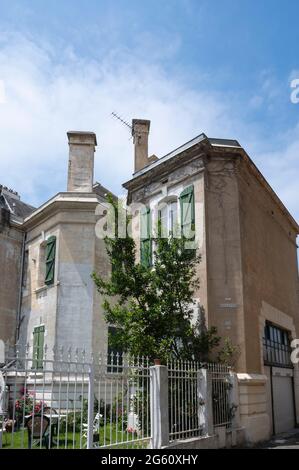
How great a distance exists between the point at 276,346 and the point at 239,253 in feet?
12.2

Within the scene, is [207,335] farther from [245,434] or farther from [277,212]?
[277,212]

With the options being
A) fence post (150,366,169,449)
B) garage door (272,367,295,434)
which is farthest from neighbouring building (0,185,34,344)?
fence post (150,366,169,449)

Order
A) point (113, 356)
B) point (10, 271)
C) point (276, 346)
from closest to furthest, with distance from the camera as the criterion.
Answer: point (113, 356)
point (276, 346)
point (10, 271)

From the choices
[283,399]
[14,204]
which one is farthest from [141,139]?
[283,399]

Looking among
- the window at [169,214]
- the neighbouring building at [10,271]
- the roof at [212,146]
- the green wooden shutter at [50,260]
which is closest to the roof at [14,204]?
the neighbouring building at [10,271]

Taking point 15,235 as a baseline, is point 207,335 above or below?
below

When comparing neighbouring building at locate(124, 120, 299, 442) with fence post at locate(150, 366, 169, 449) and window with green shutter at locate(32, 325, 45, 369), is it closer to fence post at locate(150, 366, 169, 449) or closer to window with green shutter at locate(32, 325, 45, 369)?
fence post at locate(150, 366, 169, 449)

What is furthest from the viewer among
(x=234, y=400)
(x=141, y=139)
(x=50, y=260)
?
(x=141, y=139)

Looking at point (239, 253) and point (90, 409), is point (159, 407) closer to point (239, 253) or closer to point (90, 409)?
point (90, 409)

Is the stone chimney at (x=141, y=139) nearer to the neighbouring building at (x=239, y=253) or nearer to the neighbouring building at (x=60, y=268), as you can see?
the neighbouring building at (x=60, y=268)

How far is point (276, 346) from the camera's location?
520 inches
